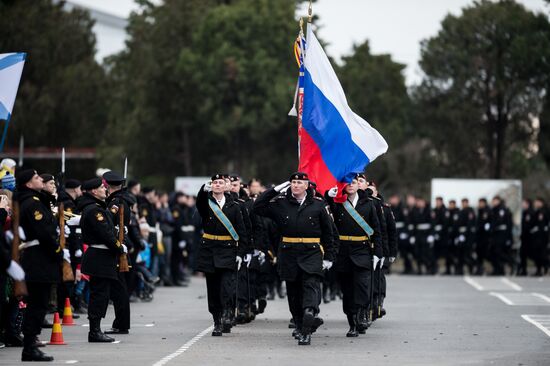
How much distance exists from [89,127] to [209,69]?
34.6 feet

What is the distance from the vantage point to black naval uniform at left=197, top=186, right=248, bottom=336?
18.0 meters

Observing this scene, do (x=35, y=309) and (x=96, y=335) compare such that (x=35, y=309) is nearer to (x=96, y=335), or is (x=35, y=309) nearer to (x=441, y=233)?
(x=96, y=335)

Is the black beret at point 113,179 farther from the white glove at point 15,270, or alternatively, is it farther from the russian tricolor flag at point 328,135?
the white glove at point 15,270

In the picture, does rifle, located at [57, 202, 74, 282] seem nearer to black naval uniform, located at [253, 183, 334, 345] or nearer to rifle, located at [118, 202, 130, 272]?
rifle, located at [118, 202, 130, 272]

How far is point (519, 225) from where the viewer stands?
41500 millimetres

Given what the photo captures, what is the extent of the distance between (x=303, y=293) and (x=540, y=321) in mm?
5141

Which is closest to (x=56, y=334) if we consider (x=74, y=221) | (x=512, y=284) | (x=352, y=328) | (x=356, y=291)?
(x=74, y=221)

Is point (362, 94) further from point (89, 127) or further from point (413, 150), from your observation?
point (89, 127)

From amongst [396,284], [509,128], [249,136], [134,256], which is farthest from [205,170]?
[134,256]

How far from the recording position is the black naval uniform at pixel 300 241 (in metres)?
17.1

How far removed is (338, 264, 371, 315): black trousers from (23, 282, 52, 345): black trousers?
4.72m

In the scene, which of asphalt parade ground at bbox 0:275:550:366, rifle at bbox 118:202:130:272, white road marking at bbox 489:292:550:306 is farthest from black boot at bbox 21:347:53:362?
white road marking at bbox 489:292:550:306

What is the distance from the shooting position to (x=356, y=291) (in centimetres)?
1833

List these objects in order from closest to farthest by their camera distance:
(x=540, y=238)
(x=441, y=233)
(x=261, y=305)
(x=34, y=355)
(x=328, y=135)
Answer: (x=34, y=355), (x=328, y=135), (x=261, y=305), (x=540, y=238), (x=441, y=233)
